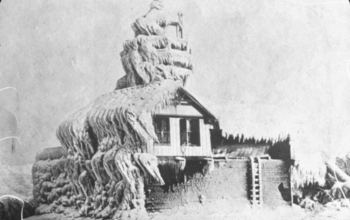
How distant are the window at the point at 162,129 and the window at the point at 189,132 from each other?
0.14m

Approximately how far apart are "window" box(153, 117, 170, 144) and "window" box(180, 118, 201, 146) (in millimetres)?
140

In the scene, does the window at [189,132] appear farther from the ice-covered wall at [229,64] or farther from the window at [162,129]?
the ice-covered wall at [229,64]

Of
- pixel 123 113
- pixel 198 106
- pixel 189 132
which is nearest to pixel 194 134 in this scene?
pixel 189 132

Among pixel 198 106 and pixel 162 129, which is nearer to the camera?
pixel 162 129

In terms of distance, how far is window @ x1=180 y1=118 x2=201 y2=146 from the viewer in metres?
6.25

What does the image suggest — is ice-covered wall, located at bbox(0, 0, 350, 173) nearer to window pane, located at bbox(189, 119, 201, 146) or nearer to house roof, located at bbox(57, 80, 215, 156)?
house roof, located at bbox(57, 80, 215, 156)

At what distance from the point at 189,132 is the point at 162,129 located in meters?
0.27

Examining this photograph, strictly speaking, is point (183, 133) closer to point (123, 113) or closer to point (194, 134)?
point (194, 134)

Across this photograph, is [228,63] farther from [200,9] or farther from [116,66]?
[116,66]

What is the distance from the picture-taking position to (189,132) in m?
6.26

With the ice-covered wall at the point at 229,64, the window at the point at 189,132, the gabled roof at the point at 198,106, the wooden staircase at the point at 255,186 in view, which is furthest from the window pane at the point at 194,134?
the wooden staircase at the point at 255,186

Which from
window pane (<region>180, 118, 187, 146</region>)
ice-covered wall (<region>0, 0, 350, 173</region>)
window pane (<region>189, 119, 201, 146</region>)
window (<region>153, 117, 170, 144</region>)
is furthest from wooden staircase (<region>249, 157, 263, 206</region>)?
window (<region>153, 117, 170, 144</region>)

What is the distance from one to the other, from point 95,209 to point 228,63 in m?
1.97

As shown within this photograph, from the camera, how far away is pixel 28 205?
664 cm
